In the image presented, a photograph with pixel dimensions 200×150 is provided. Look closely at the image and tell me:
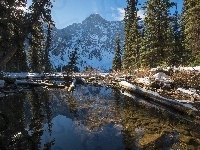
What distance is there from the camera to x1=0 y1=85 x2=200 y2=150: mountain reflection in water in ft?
26.4

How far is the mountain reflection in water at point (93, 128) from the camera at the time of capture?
317 inches

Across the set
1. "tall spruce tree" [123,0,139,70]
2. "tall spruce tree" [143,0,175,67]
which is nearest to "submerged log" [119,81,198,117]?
"tall spruce tree" [143,0,175,67]

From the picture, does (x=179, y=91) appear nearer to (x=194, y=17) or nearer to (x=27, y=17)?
(x=27, y=17)

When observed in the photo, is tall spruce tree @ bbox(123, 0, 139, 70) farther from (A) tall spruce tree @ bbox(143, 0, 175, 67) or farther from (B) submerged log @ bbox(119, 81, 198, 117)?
(B) submerged log @ bbox(119, 81, 198, 117)

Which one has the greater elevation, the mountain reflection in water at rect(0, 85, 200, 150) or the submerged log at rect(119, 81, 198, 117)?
the submerged log at rect(119, 81, 198, 117)

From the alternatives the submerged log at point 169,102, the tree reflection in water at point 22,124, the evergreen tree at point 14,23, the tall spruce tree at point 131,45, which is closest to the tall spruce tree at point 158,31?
the tall spruce tree at point 131,45

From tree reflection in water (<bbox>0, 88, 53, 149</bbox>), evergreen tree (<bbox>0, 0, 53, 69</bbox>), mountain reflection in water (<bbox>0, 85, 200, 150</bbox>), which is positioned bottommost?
mountain reflection in water (<bbox>0, 85, 200, 150</bbox>)

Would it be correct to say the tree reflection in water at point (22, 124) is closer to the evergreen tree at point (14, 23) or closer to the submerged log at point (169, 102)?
the evergreen tree at point (14, 23)

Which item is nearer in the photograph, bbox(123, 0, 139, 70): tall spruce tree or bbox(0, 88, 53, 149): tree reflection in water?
bbox(0, 88, 53, 149): tree reflection in water

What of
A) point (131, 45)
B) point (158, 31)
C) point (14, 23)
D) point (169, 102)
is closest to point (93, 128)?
point (169, 102)

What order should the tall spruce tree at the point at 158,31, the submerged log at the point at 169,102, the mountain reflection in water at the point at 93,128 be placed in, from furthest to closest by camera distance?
the tall spruce tree at the point at 158,31 < the submerged log at the point at 169,102 < the mountain reflection in water at the point at 93,128

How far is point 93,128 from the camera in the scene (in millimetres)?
10352

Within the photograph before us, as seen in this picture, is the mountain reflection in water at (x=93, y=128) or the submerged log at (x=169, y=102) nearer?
the mountain reflection in water at (x=93, y=128)

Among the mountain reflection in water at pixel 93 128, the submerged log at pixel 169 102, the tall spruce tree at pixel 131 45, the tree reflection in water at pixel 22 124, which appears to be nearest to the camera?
the tree reflection in water at pixel 22 124
